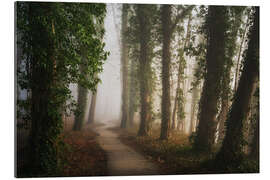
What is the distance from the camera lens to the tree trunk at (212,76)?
6.88m

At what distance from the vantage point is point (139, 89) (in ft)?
29.1

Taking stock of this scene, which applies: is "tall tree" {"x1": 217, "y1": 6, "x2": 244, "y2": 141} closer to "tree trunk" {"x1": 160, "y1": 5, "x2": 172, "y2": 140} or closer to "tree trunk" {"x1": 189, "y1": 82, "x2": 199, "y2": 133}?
"tree trunk" {"x1": 189, "y1": 82, "x2": 199, "y2": 133}

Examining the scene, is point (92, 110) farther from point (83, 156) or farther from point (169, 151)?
point (169, 151)

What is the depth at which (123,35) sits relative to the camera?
756cm

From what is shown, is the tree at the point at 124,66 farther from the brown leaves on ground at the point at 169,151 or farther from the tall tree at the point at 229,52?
the tall tree at the point at 229,52

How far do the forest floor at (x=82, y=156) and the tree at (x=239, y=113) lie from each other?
10.6 feet

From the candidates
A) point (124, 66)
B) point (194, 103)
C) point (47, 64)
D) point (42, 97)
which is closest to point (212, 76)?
point (194, 103)

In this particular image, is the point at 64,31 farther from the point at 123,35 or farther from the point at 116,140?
the point at 116,140

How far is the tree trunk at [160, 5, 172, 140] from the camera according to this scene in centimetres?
769

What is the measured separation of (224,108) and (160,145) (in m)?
2.33

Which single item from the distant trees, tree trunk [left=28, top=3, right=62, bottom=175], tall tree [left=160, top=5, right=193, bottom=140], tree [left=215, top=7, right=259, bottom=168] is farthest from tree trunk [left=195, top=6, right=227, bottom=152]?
tree trunk [left=28, top=3, right=62, bottom=175]

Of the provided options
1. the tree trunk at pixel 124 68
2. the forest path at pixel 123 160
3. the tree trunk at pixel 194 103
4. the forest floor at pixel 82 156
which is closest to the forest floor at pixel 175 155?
the forest path at pixel 123 160

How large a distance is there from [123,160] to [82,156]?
1.15 metres
